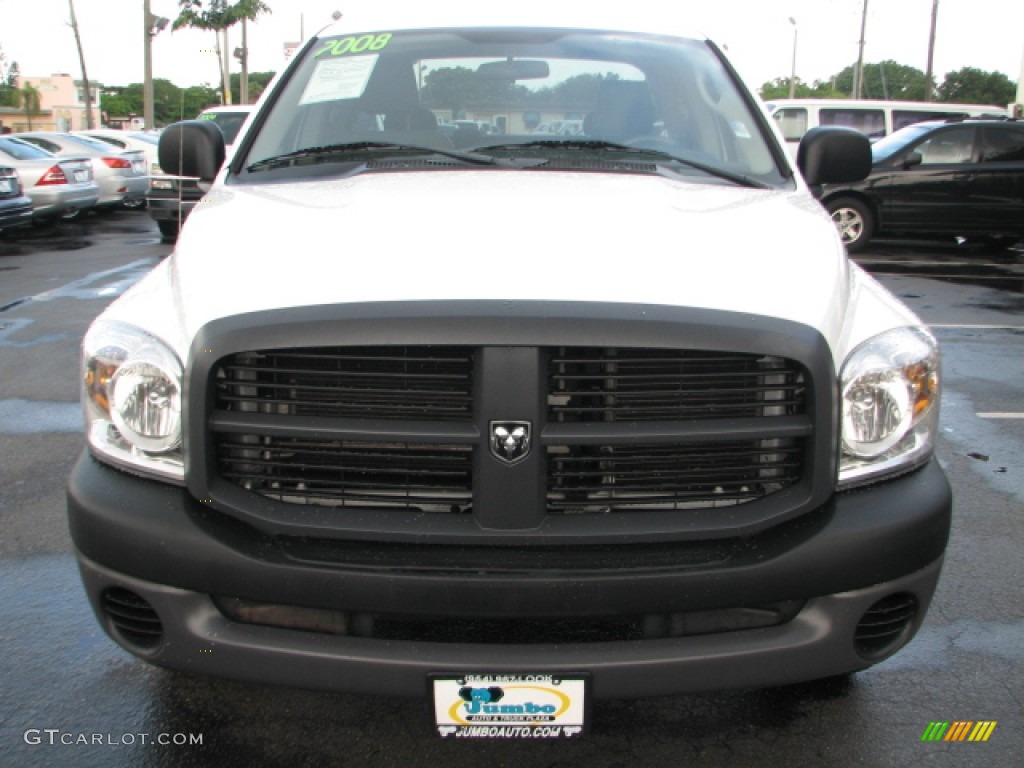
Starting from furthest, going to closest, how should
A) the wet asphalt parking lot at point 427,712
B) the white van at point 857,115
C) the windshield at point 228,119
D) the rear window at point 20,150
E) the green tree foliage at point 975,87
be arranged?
the green tree foliage at point 975,87, the white van at point 857,115, the rear window at point 20,150, the windshield at point 228,119, the wet asphalt parking lot at point 427,712

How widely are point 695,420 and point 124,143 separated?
2104cm

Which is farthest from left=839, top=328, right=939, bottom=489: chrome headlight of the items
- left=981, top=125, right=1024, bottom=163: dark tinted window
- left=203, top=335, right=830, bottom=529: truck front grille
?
left=981, top=125, right=1024, bottom=163: dark tinted window

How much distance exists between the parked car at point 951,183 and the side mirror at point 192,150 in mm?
10324

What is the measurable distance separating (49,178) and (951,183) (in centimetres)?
1236

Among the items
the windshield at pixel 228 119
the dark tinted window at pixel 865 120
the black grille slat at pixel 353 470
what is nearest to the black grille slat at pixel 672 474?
the black grille slat at pixel 353 470

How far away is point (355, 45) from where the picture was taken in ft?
A: 12.1

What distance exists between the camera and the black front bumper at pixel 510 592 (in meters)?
2.01

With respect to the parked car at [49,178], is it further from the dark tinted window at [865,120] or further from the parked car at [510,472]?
the parked car at [510,472]

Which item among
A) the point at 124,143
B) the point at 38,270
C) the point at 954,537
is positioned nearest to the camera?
the point at 954,537

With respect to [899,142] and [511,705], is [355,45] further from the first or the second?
[899,142]

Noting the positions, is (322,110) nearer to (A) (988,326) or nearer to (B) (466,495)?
(B) (466,495)

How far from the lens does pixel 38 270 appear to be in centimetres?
1138

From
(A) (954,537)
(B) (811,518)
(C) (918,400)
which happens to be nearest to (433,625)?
(B) (811,518)

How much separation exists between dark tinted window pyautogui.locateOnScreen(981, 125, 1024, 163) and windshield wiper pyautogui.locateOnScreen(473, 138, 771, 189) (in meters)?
11.1
